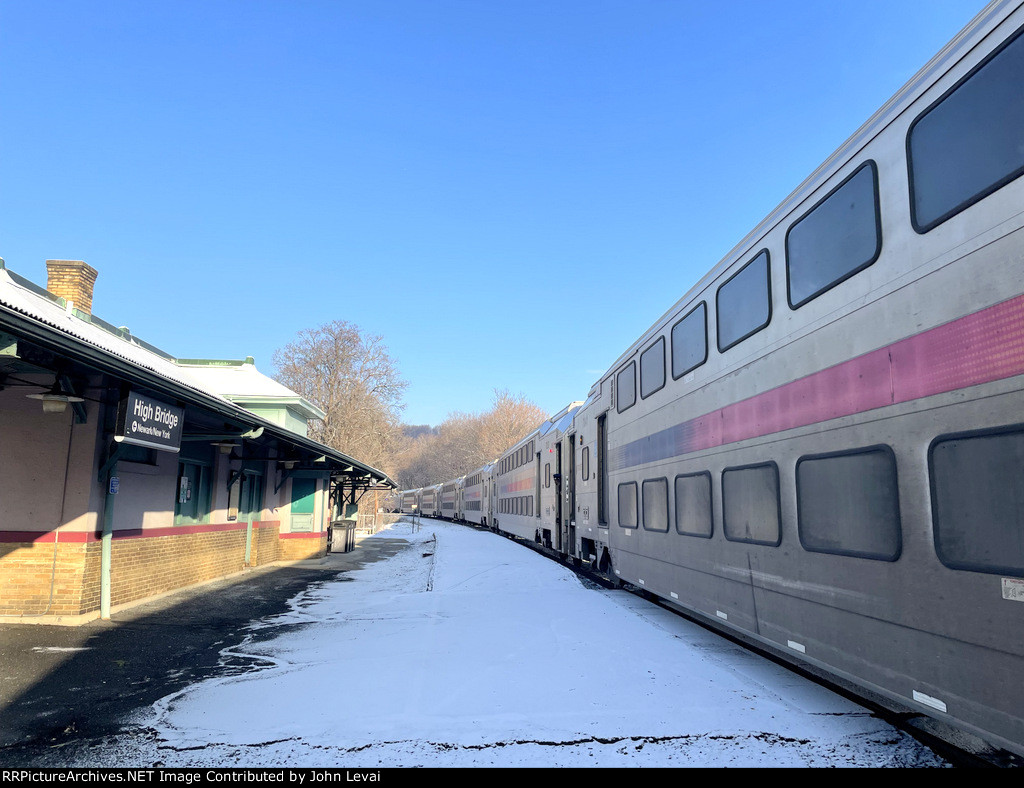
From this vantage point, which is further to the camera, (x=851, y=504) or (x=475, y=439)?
(x=475, y=439)

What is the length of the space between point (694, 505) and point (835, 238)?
11.7 ft

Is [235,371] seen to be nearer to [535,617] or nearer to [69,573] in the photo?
[69,573]

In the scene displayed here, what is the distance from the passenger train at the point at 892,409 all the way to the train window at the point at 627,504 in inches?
104

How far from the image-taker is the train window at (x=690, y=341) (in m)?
7.44

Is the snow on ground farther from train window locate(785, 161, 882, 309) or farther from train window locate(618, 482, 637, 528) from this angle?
train window locate(785, 161, 882, 309)

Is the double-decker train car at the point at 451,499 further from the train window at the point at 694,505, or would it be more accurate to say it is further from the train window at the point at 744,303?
the train window at the point at 744,303

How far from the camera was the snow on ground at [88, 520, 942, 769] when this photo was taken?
4184 mm

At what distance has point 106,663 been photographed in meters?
6.53

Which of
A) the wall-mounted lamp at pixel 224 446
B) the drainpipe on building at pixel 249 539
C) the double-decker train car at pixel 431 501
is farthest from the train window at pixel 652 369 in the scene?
the double-decker train car at pixel 431 501

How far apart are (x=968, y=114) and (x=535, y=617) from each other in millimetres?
7626

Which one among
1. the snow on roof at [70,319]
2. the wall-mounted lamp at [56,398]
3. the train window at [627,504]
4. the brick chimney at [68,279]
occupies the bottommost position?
the train window at [627,504]

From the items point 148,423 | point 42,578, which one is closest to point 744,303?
point 148,423

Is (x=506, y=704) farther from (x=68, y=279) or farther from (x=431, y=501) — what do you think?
(x=431, y=501)

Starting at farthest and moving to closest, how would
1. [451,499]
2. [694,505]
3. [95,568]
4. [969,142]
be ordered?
[451,499]
[95,568]
[694,505]
[969,142]
